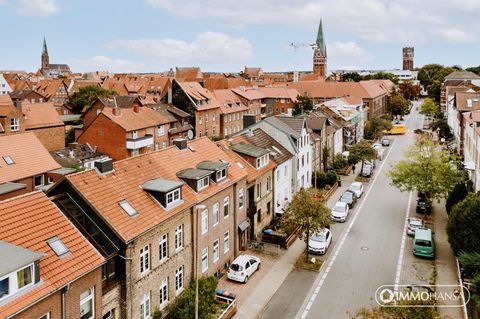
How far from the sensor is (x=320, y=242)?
104ft

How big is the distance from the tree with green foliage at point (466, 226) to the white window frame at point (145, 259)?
58.0ft

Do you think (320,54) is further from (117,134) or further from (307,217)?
(307,217)

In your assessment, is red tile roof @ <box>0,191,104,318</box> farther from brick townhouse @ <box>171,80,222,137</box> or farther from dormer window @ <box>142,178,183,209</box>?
brick townhouse @ <box>171,80,222,137</box>

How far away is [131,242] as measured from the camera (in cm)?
1930

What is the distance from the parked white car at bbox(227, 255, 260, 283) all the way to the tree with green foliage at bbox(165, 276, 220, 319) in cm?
473

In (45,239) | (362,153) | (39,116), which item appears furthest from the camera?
(39,116)

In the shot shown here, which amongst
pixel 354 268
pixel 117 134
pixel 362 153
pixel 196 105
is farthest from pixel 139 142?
pixel 354 268

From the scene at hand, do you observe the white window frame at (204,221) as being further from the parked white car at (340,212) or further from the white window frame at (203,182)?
the parked white car at (340,212)

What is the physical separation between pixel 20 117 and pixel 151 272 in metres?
Result: 39.7

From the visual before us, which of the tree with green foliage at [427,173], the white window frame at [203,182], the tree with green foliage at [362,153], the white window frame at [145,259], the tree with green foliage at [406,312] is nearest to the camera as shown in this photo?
the tree with green foliage at [406,312]

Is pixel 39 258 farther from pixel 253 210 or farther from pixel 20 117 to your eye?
pixel 20 117

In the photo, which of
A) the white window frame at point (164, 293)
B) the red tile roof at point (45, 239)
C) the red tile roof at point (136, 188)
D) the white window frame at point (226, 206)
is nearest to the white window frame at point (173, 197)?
the red tile roof at point (136, 188)

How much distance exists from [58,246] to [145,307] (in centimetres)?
572

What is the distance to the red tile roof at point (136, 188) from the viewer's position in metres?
20.0
